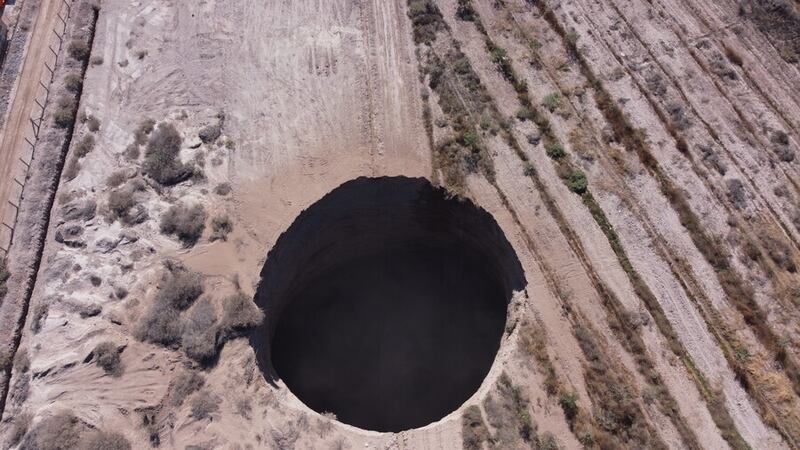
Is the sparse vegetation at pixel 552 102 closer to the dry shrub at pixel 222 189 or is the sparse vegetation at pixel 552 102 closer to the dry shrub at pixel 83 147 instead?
the dry shrub at pixel 222 189

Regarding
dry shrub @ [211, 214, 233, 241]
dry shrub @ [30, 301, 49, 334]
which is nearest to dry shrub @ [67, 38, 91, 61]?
dry shrub @ [211, 214, 233, 241]

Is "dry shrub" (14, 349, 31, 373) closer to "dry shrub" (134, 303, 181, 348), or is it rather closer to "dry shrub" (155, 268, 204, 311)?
"dry shrub" (134, 303, 181, 348)

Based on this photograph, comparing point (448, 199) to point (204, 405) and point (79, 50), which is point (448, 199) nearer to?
point (204, 405)

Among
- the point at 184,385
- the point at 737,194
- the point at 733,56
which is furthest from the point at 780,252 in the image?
the point at 184,385

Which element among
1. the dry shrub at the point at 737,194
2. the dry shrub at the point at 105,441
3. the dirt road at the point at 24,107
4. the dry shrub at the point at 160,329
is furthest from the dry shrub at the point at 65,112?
the dry shrub at the point at 737,194

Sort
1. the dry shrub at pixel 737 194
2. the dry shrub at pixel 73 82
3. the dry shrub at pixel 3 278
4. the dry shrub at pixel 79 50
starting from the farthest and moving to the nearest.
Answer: the dry shrub at pixel 79 50, the dry shrub at pixel 73 82, the dry shrub at pixel 737 194, the dry shrub at pixel 3 278
